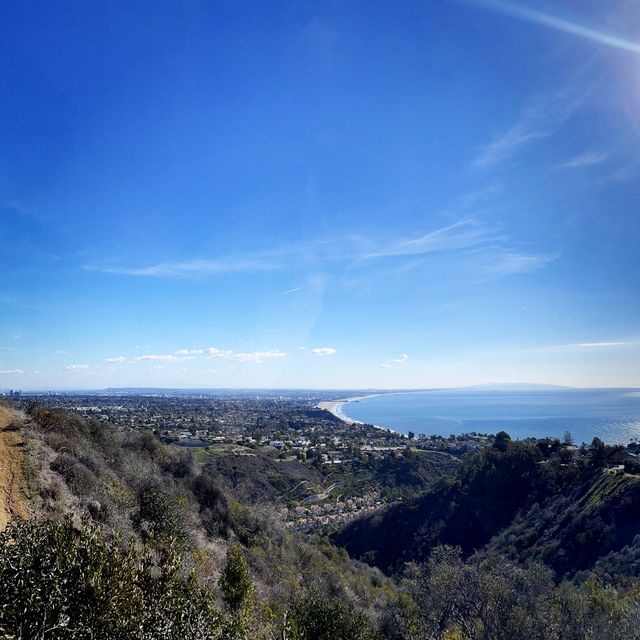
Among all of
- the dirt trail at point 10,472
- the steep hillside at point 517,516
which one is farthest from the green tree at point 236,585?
the steep hillside at point 517,516

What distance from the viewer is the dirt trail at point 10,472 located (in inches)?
530

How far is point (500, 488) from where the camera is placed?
180 ft

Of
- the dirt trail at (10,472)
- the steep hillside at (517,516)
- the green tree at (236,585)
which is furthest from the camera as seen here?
the steep hillside at (517,516)

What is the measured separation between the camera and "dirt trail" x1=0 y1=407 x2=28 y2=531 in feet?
44.2

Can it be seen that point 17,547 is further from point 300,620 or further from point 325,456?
point 325,456

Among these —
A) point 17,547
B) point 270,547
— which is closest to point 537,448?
point 270,547

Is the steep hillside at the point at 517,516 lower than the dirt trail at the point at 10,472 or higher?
lower

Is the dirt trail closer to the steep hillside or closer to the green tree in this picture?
the green tree

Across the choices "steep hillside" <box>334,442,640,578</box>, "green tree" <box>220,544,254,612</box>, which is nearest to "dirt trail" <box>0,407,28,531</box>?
"green tree" <box>220,544,254,612</box>

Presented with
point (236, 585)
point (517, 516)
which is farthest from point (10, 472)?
point (517, 516)

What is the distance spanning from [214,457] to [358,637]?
57.1 metres

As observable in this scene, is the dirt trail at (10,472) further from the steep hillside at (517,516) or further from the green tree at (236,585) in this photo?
the steep hillside at (517,516)

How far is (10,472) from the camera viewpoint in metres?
15.4

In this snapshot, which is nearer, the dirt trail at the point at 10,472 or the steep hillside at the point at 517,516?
the dirt trail at the point at 10,472
